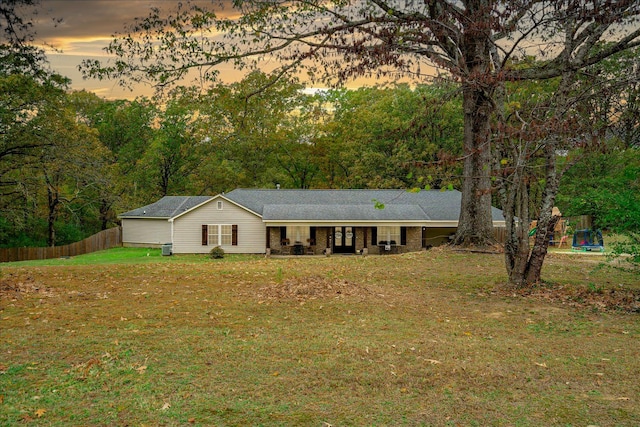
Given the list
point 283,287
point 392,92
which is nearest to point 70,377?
point 283,287

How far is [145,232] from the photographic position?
41.3 m

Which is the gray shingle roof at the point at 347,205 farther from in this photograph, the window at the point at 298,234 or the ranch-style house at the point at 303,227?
the window at the point at 298,234

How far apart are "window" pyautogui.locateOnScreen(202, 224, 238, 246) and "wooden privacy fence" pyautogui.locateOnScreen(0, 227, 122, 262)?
1119 centimetres

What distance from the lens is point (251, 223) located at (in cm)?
3519

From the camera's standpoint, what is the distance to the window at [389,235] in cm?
3538

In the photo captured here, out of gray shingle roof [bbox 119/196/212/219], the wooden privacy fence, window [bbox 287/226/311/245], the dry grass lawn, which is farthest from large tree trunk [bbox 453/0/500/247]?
the wooden privacy fence

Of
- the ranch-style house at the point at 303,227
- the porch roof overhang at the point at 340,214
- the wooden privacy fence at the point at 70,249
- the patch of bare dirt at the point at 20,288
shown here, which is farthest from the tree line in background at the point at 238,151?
the patch of bare dirt at the point at 20,288

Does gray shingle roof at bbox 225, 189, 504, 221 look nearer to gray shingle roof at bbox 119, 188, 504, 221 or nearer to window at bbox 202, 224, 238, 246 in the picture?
gray shingle roof at bbox 119, 188, 504, 221

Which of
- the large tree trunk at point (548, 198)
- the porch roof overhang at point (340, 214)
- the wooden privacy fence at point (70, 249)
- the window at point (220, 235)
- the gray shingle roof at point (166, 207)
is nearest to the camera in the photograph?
the large tree trunk at point (548, 198)

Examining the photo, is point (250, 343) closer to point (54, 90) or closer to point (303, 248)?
point (54, 90)

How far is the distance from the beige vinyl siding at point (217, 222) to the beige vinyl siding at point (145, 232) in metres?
4.95

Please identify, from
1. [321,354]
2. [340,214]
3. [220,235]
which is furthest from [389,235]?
[321,354]

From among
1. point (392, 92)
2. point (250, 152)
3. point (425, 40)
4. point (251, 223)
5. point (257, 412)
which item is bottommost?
point (257, 412)

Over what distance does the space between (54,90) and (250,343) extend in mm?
14832
